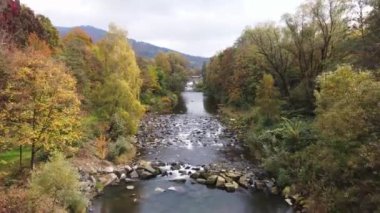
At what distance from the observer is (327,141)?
20.6m

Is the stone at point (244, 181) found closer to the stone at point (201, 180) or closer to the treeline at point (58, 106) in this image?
the stone at point (201, 180)

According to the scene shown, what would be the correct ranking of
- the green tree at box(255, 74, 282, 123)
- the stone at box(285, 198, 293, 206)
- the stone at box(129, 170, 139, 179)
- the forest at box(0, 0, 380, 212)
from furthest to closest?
the green tree at box(255, 74, 282, 123) < the stone at box(129, 170, 139, 179) < the stone at box(285, 198, 293, 206) < the forest at box(0, 0, 380, 212)

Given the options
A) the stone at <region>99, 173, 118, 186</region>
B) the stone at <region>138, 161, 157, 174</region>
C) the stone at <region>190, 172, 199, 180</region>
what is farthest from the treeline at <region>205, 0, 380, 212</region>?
the stone at <region>99, 173, 118, 186</region>

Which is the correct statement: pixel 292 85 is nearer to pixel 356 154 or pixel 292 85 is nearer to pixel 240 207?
pixel 240 207

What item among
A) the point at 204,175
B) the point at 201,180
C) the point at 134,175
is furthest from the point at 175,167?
the point at 134,175

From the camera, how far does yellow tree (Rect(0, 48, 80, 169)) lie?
20.9 m

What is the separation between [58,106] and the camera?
22125 mm

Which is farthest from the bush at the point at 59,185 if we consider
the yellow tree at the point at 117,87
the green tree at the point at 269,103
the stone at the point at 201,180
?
the green tree at the point at 269,103

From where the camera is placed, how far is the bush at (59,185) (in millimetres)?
18484

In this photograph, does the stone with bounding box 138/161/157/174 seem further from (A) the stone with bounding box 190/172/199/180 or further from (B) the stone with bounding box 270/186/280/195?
(B) the stone with bounding box 270/186/280/195

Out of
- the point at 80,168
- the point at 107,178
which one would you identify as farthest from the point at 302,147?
the point at 80,168

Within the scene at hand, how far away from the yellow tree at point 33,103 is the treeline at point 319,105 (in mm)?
15462

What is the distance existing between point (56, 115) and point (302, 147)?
18.0 meters

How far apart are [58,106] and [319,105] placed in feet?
53.8
